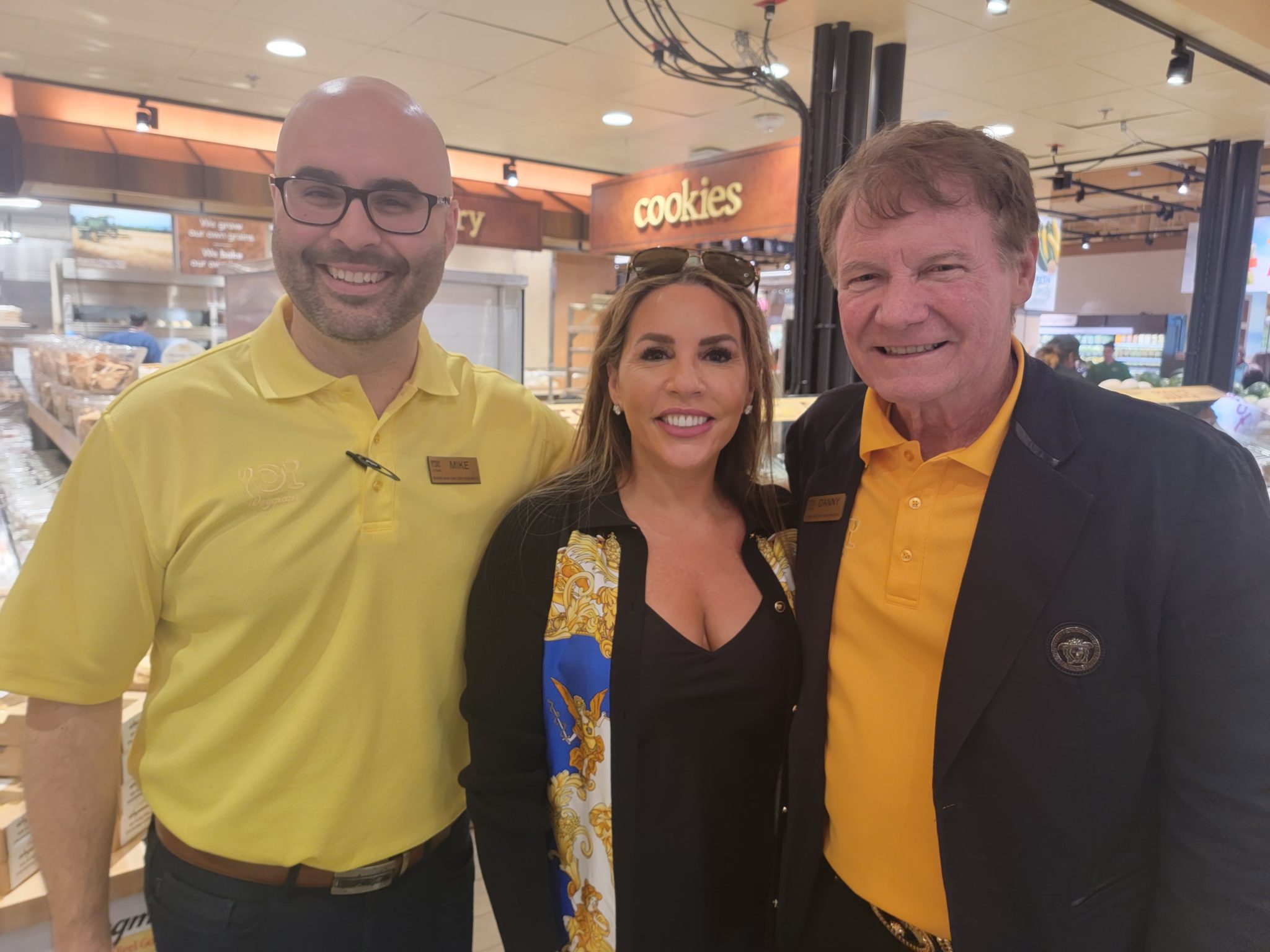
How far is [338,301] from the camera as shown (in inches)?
55.1

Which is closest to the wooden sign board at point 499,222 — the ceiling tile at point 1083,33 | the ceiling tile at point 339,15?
the ceiling tile at point 339,15

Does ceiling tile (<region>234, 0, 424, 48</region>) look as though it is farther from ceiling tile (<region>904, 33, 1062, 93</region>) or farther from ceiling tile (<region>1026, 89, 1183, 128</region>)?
ceiling tile (<region>1026, 89, 1183, 128</region>)

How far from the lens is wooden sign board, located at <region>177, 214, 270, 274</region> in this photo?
20.6 feet

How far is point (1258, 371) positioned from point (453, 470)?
7.79 meters

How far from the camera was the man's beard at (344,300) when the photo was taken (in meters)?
1.40

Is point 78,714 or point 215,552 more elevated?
point 215,552

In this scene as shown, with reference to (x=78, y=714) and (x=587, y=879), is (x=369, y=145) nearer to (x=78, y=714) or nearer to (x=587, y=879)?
(x=78, y=714)

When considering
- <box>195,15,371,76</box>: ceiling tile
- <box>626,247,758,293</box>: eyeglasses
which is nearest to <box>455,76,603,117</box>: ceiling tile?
<box>195,15,371,76</box>: ceiling tile

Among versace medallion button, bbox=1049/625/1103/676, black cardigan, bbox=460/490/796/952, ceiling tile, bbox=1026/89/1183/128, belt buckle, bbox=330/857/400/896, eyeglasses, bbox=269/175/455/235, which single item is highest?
ceiling tile, bbox=1026/89/1183/128

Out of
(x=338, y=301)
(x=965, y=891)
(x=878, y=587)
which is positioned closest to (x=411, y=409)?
(x=338, y=301)

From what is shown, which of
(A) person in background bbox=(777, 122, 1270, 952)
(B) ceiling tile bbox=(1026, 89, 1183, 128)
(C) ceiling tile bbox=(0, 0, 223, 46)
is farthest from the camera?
(B) ceiling tile bbox=(1026, 89, 1183, 128)

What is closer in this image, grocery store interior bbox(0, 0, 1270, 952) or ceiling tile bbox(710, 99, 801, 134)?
grocery store interior bbox(0, 0, 1270, 952)

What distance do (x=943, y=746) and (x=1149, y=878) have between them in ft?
1.23

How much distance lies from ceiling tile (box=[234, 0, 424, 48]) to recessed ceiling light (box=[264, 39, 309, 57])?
287mm
